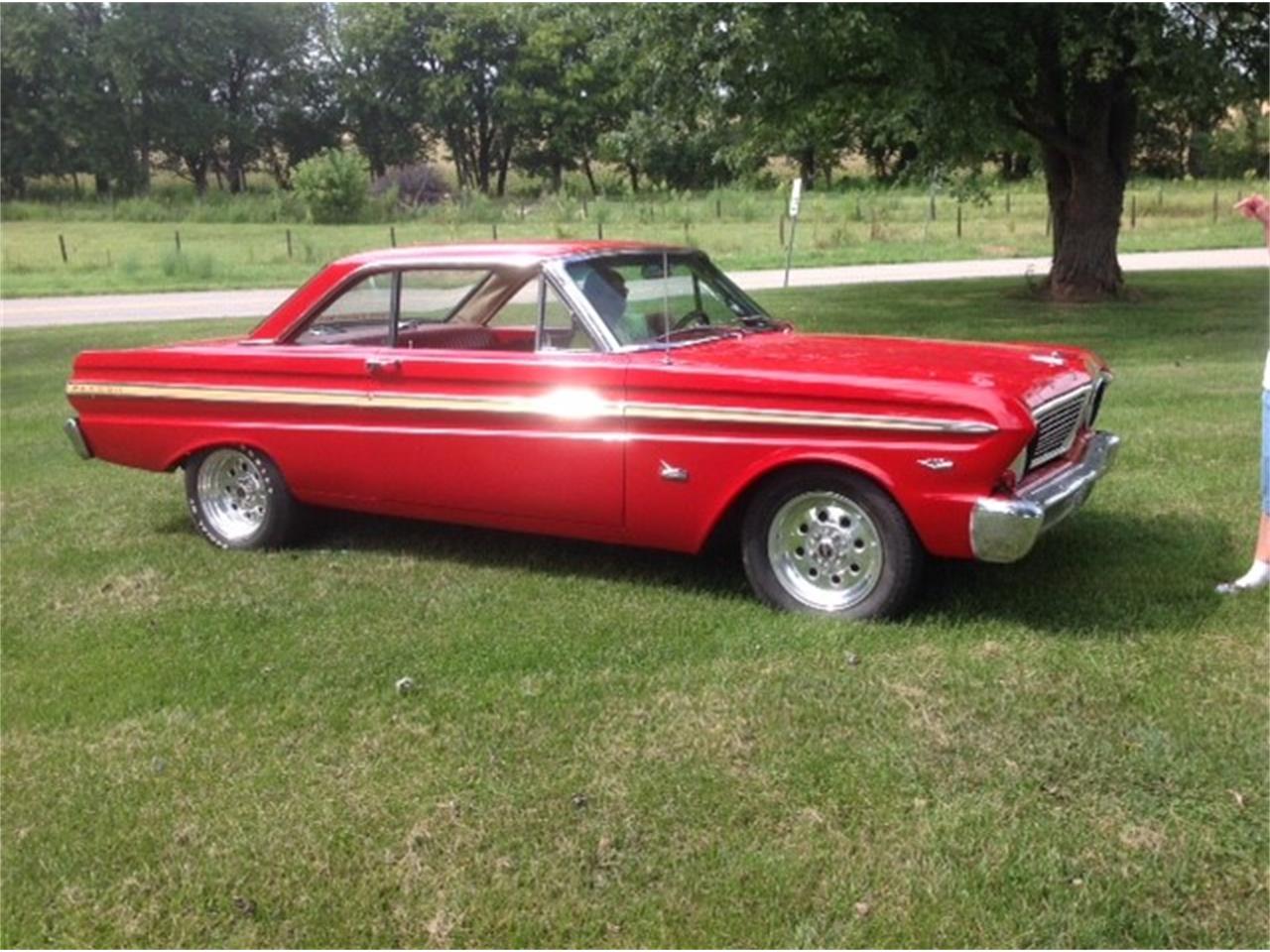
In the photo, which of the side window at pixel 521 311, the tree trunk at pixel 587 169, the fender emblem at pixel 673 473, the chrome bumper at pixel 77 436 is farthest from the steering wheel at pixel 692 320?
the tree trunk at pixel 587 169

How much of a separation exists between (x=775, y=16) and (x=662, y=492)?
1080cm

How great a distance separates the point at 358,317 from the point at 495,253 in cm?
82

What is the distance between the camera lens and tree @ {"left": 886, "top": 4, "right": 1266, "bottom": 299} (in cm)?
1477

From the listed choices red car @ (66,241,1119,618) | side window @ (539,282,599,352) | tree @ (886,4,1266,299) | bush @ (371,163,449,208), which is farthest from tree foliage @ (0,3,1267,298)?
side window @ (539,282,599,352)

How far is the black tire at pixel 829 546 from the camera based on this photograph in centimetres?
480

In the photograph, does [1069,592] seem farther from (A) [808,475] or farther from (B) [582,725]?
(B) [582,725]

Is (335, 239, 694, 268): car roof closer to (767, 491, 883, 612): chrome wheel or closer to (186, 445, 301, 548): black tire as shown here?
(186, 445, 301, 548): black tire

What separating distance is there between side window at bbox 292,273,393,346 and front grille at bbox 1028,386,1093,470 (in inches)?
118

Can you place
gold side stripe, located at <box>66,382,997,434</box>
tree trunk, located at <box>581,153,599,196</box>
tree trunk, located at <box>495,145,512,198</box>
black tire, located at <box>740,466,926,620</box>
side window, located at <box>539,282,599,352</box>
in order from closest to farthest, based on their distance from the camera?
gold side stripe, located at <box>66,382,997,434</box> < black tire, located at <box>740,466,926,620</box> < side window, located at <box>539,282,599,352</box> < tree trunk, located at <box>581,153,599,196</box> < tree trunk, located at <box>495,145,512,198</box>

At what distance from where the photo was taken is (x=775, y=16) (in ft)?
47.7

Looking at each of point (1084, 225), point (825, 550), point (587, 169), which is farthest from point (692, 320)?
point (587, 169)

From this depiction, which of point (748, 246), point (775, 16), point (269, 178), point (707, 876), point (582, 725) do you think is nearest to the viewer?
point (707, 876)

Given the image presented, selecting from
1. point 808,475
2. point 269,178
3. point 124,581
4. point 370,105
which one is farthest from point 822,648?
point 269,178

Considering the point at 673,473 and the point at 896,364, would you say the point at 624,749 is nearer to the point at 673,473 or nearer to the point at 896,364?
the point at 673,473
